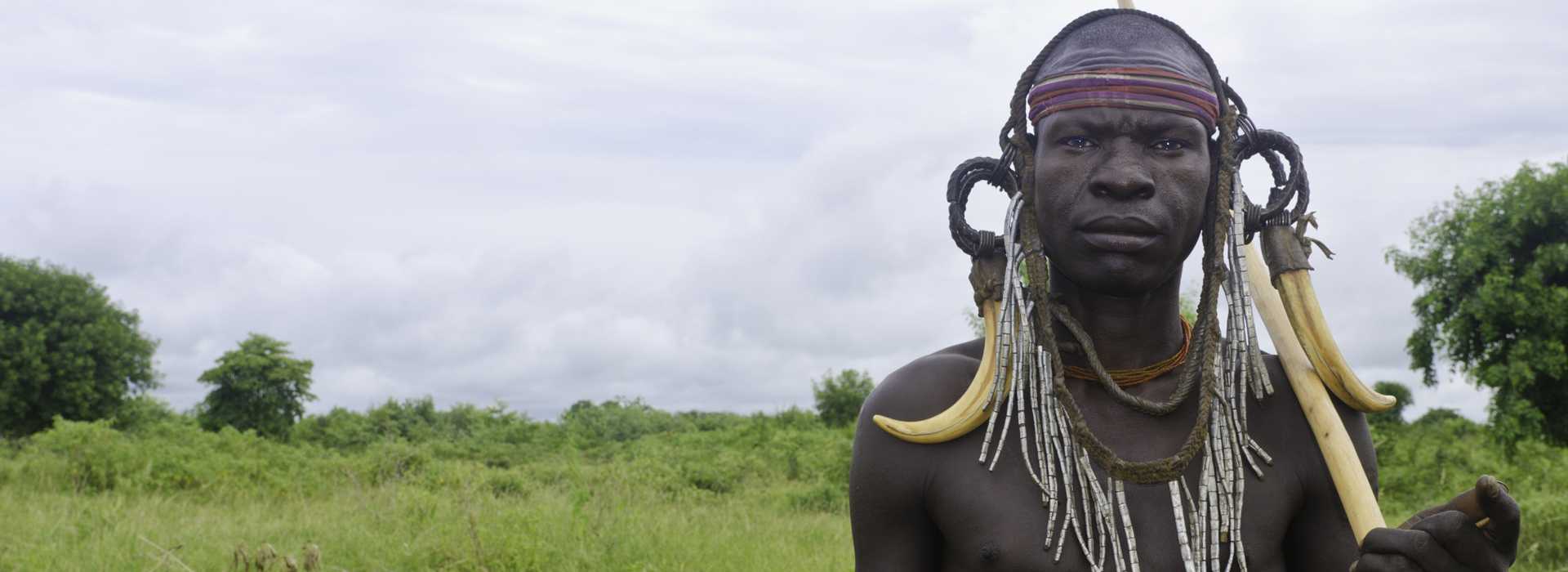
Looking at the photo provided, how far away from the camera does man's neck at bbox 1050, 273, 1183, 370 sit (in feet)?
7.75

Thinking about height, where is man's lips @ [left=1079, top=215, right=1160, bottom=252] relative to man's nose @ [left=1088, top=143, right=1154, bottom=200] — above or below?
below

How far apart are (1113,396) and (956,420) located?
0.98ft

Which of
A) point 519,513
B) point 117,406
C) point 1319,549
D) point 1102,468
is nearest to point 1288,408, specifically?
point 1319,549

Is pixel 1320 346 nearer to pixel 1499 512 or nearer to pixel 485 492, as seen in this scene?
pixel 1499 512

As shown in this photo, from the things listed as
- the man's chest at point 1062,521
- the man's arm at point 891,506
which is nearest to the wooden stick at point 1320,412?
the man's chest at point 1062,521

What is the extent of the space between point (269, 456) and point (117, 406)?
13.9m

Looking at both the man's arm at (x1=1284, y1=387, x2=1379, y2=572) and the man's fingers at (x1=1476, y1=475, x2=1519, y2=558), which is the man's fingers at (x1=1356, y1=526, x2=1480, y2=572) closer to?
the man's fingers at (x1=1476, y1=475, x2=1519, y2=558)

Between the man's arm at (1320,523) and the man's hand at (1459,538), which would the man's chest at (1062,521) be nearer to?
the man's arm at (1320,523)

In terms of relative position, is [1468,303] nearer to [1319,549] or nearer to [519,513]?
[519,513]

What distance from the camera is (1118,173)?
7.11ft

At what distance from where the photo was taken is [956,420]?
2.31 meters

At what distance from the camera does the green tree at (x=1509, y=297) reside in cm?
1531

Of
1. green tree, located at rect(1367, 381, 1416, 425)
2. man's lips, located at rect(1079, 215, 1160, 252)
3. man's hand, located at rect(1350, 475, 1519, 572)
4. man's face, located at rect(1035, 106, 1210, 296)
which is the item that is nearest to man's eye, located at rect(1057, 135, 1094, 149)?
man's face, located at rect(1035, 106, 1210, 296)

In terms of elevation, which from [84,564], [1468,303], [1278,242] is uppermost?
[1468,303]
